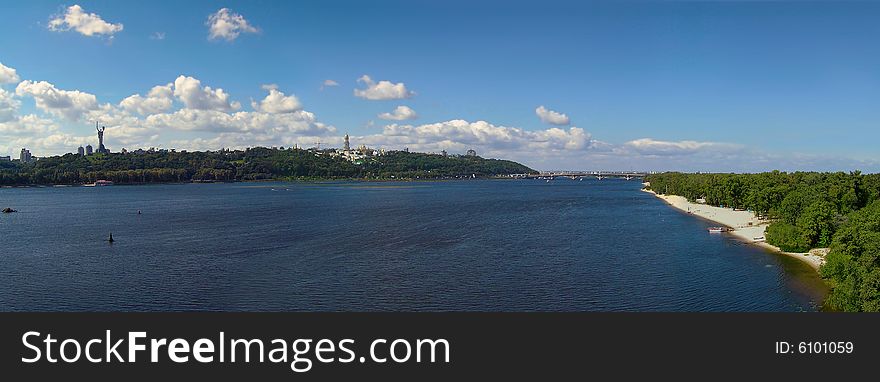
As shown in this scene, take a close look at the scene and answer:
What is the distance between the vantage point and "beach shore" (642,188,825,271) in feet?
126

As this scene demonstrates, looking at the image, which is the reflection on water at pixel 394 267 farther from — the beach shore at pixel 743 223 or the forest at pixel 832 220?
the forest at pixel 832 220

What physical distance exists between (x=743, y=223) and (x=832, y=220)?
20.1 meters

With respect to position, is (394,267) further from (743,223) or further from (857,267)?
(743,223)

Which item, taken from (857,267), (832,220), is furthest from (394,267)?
(832,220)

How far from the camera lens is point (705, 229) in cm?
5738

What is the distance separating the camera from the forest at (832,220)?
23328mm

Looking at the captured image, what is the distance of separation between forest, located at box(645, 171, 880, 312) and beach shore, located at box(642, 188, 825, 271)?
4.22 feet

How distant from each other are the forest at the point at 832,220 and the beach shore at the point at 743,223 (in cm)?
129

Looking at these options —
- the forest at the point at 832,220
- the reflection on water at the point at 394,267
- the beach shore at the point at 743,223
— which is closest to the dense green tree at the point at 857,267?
the forest at the point at 832,220

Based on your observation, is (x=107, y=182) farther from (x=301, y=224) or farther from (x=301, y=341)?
(x=301, y=341)

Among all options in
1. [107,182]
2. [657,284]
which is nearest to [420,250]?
[657,284]

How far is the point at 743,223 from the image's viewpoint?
5991 cm

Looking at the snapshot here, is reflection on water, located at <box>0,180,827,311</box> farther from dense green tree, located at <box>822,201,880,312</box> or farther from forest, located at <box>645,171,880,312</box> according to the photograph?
forest, located at <box>645,171,880,312</box>

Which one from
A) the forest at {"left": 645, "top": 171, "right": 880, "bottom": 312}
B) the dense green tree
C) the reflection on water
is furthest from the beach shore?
the dense green tree
